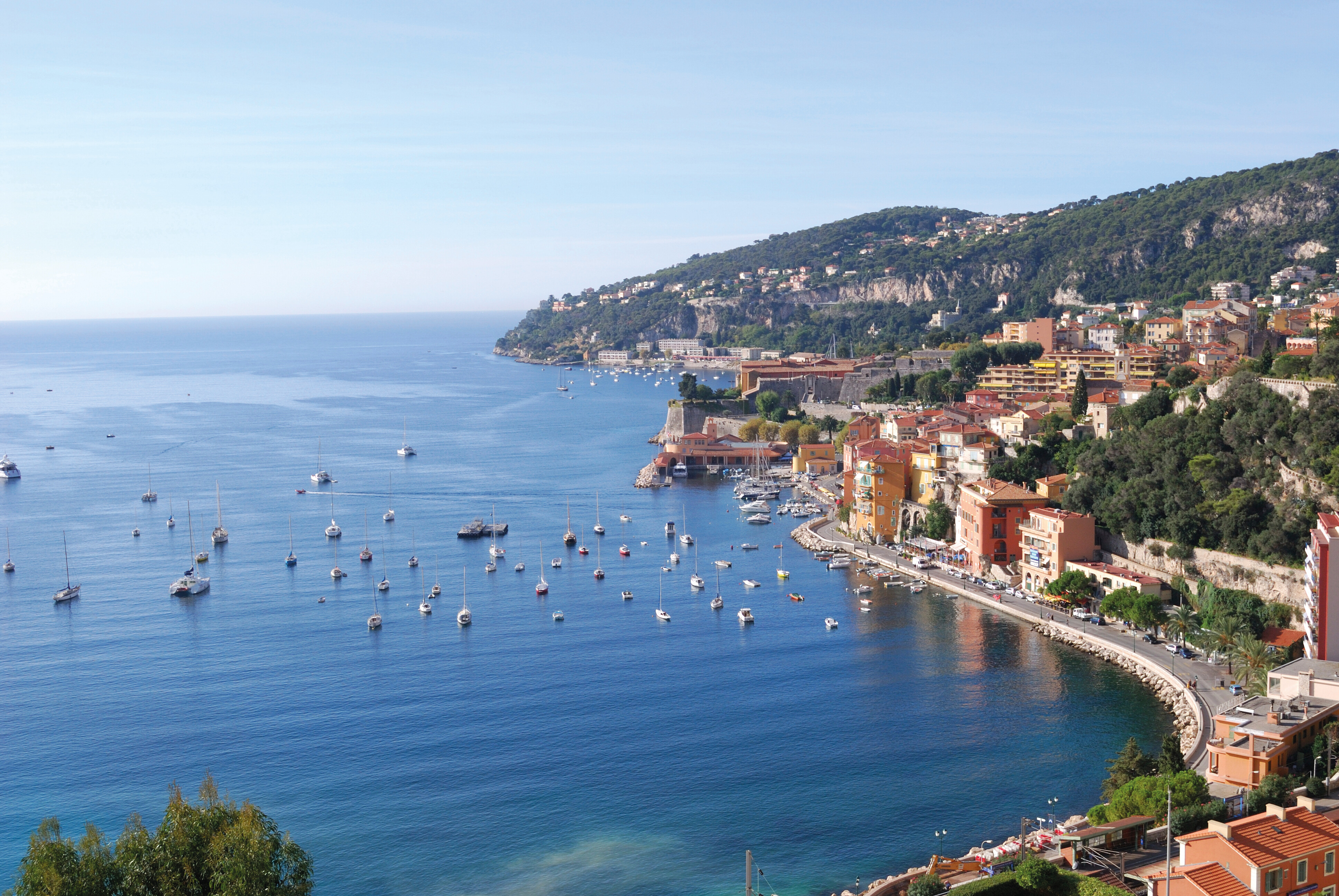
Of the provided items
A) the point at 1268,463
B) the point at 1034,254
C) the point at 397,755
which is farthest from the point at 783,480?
the point at 1034,254

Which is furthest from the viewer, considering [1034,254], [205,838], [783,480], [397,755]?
[1034,254]

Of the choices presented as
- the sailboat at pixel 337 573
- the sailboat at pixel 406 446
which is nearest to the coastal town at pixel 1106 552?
the sailboat at pixel 406 446

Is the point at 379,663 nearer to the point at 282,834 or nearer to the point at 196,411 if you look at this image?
the point at 282,834

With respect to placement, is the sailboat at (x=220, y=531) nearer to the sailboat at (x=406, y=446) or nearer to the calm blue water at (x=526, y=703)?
the calm blue water at (x=526, y=703)

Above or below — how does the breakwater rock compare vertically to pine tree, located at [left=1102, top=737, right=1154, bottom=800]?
below

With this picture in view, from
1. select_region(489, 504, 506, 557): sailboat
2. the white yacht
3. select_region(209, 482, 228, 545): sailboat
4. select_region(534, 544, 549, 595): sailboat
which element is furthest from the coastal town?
select_region(209, 482, 228, 545): sailboat

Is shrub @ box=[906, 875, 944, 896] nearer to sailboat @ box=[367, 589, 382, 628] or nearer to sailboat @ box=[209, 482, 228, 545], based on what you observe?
sailboat @ box=[367, 589, 382, 628]
